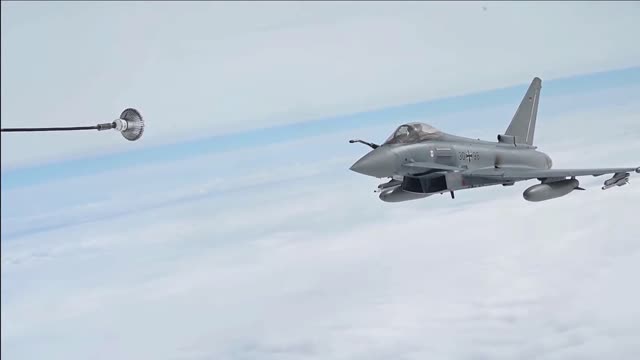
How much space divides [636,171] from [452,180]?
5624mm

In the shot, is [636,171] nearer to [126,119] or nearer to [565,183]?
[565,183]

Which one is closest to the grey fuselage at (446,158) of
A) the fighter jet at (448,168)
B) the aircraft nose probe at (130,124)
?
the fighter jet at (448,168)

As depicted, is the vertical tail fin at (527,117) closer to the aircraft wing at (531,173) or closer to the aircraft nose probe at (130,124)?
the aircraft wing at (531,173)

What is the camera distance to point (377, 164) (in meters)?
24.2

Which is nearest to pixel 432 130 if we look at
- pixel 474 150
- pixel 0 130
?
pixel 474 150

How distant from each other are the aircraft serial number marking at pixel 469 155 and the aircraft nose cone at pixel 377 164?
8.53 feet

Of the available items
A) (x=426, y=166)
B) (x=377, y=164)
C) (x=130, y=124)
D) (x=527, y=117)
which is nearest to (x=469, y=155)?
(x=426, y=166)

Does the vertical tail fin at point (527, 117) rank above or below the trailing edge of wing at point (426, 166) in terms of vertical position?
above

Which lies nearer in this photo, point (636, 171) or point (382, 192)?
point (636, 171)

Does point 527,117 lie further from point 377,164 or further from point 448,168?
point 377,164

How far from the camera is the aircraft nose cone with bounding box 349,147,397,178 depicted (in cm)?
2417

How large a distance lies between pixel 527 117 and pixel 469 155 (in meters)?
5.62

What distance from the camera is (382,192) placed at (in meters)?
27.0

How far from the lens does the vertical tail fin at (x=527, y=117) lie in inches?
1154
